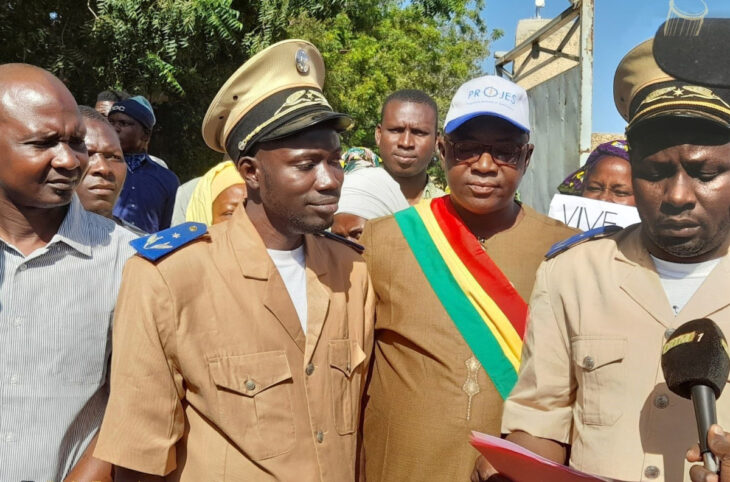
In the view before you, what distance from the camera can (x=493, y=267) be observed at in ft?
9.45

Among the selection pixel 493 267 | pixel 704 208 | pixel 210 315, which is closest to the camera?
pixel 704 208

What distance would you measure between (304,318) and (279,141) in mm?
600

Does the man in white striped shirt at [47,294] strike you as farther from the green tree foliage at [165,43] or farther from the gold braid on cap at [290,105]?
the green tree foliage at [165,43]

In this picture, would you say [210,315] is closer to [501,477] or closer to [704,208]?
[501,477]

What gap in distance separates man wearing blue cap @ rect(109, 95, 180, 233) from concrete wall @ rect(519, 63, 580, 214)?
4102 mm

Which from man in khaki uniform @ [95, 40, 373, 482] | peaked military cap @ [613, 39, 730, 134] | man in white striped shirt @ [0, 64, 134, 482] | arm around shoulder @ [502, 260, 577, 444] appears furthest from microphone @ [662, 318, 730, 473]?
man in white striped shirt @ [0, 64, 134, 482]

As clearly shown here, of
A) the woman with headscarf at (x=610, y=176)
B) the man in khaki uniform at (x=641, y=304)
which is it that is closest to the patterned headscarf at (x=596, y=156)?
the woman with headscarf at (x=610, y=176)

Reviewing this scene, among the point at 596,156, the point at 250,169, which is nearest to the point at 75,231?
the point at 250,169

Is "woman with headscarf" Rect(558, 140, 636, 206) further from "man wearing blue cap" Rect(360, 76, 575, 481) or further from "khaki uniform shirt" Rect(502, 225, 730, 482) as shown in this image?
"khaki uniform shirt" Rect(502, 225, 730, 482)

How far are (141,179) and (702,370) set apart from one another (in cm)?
430

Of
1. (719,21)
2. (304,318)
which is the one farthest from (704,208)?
(304,318)

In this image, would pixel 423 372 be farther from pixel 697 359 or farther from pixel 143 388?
pixel 697 359

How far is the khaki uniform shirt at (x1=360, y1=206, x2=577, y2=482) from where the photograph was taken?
2.75m

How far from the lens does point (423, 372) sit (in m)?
2.80
